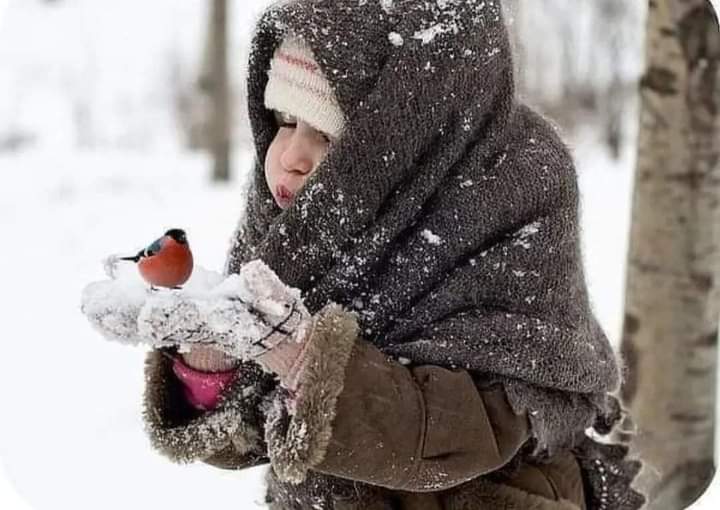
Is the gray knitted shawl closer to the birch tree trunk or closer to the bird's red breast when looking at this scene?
the bird's red breast

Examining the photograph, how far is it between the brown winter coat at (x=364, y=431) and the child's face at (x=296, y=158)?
20cm

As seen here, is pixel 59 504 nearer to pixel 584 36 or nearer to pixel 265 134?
pixel 265 134

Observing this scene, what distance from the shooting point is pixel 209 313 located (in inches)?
38.7

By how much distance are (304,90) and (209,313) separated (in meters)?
0.31

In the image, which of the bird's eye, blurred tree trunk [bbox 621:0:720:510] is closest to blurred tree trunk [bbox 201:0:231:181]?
blurred tree trunk [bbox 621:0:720:510]

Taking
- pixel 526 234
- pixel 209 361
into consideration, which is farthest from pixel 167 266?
pixel 526 234

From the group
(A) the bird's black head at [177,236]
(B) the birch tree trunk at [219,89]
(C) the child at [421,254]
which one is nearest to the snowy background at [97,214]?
(B) the birch tree trunk at [219,89]

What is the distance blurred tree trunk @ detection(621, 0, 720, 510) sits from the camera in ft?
6.60

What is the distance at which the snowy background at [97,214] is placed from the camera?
2539 mm

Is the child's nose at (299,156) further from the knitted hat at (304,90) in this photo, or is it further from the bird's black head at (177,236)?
the bird's black head at (177,236)

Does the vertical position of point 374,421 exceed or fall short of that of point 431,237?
it falls short

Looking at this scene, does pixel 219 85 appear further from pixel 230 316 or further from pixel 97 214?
pixel 230 316

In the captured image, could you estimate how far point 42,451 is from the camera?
270 centimetres

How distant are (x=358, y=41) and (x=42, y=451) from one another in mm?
1893
